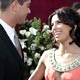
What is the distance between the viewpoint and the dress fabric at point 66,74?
9.62ft

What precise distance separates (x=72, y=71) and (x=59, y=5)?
3.73 m

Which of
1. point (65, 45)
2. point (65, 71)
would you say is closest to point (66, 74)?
point (65, 71)

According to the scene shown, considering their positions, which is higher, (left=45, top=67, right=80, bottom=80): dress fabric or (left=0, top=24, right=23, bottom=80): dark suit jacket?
(left=0, top=24, right=23, bottom=80): dark suit jacket

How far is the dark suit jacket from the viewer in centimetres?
238

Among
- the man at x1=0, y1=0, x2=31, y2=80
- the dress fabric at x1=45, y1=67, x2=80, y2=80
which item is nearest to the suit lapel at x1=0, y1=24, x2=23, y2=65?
the man at x1=0, y1=0, x2=31, y2=80

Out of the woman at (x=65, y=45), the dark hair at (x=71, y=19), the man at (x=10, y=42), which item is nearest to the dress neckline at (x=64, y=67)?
the woman at (x=65, y=45)

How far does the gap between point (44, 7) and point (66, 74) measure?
3781 millimetres

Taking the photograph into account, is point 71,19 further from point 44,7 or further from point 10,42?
point 44,7

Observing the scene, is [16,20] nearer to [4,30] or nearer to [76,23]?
[4,30]

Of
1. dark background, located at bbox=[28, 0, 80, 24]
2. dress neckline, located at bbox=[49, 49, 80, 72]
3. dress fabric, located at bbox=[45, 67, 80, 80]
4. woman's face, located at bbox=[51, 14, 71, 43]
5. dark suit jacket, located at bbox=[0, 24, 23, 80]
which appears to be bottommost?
dark background, located at bbox=[28, 0, 80, 24]

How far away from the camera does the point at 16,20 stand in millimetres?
2582

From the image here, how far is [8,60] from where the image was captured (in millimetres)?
2393

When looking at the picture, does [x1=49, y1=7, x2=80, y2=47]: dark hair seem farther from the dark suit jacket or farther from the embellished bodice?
the dark suit jacket

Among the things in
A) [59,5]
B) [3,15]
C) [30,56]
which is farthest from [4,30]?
[59,5]
